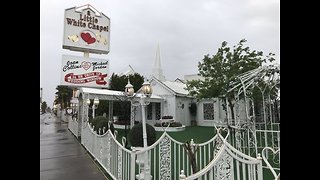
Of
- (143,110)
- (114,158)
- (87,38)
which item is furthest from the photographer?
(87,38)

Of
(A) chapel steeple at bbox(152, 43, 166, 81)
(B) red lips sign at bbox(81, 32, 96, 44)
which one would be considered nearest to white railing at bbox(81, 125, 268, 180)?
(B) red lips sign at bbox(81, 32, 96, 44)

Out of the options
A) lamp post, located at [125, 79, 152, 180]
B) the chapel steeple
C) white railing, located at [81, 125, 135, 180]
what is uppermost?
the chapel steeple

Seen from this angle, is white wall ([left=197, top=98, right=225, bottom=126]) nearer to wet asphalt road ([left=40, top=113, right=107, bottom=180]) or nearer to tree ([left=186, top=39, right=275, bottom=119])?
tree ([left=186, top=39, right=275, bottom=119])

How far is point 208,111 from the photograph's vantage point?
22.1 m

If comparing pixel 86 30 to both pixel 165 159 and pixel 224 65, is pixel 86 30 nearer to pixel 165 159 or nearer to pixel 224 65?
pixel 224 65

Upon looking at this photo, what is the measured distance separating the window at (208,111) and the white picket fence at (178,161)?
14748mm

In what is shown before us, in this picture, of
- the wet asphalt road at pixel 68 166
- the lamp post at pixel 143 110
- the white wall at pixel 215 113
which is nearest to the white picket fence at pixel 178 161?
the lamp post at pixel 143 110

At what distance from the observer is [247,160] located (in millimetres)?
2609

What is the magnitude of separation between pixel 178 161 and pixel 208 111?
16.7 m

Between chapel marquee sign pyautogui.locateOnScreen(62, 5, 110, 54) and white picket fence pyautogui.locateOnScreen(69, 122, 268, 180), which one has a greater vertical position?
chapel marquee sign pyautogui.locateOnScreen(62, 5, 110, 54)

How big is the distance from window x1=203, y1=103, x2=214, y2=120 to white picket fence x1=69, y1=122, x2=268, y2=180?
1475 centimetres

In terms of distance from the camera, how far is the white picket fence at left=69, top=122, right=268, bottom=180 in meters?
2.51

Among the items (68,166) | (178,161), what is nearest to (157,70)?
(68,166)
